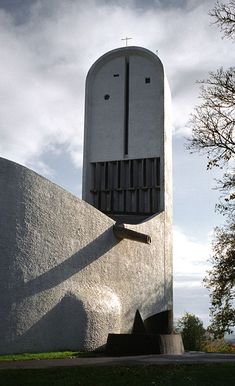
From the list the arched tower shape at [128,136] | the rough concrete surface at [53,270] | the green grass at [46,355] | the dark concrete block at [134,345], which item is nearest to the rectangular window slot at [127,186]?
the arched tower shape at [128,136]

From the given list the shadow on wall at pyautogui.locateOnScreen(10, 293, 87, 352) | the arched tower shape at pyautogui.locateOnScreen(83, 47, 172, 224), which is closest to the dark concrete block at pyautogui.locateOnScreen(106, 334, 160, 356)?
the shadow on wall at pyautogui.locateOnScreen(10, 293, 87, 352)

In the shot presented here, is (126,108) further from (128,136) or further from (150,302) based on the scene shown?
(150,302)

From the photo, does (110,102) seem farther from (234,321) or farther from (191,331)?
(234,321)

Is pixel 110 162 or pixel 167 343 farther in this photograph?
pixel 110 162

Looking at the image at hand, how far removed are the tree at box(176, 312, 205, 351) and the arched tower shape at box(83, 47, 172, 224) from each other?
533cm

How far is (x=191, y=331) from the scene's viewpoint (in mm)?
23797

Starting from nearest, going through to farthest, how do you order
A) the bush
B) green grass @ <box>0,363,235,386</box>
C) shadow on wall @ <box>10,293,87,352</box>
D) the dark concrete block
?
green grass @ <box>0,363,235,386</box> → shadow on wall @ <box>10,293,87,352</box> → the dark concrete block → the bush

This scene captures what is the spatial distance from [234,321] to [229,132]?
Answer: 8682 mm

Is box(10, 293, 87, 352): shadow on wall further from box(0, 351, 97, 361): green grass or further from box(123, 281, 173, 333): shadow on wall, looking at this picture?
box(123, 281, 173, 333): shadow on wall

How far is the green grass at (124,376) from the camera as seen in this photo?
7.99m

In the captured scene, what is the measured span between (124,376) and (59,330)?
6.64 metres

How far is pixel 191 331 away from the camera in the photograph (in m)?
23.8

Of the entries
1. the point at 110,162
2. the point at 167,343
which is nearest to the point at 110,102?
the point at 110,162

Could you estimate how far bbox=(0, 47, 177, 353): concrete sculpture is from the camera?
14133mm
